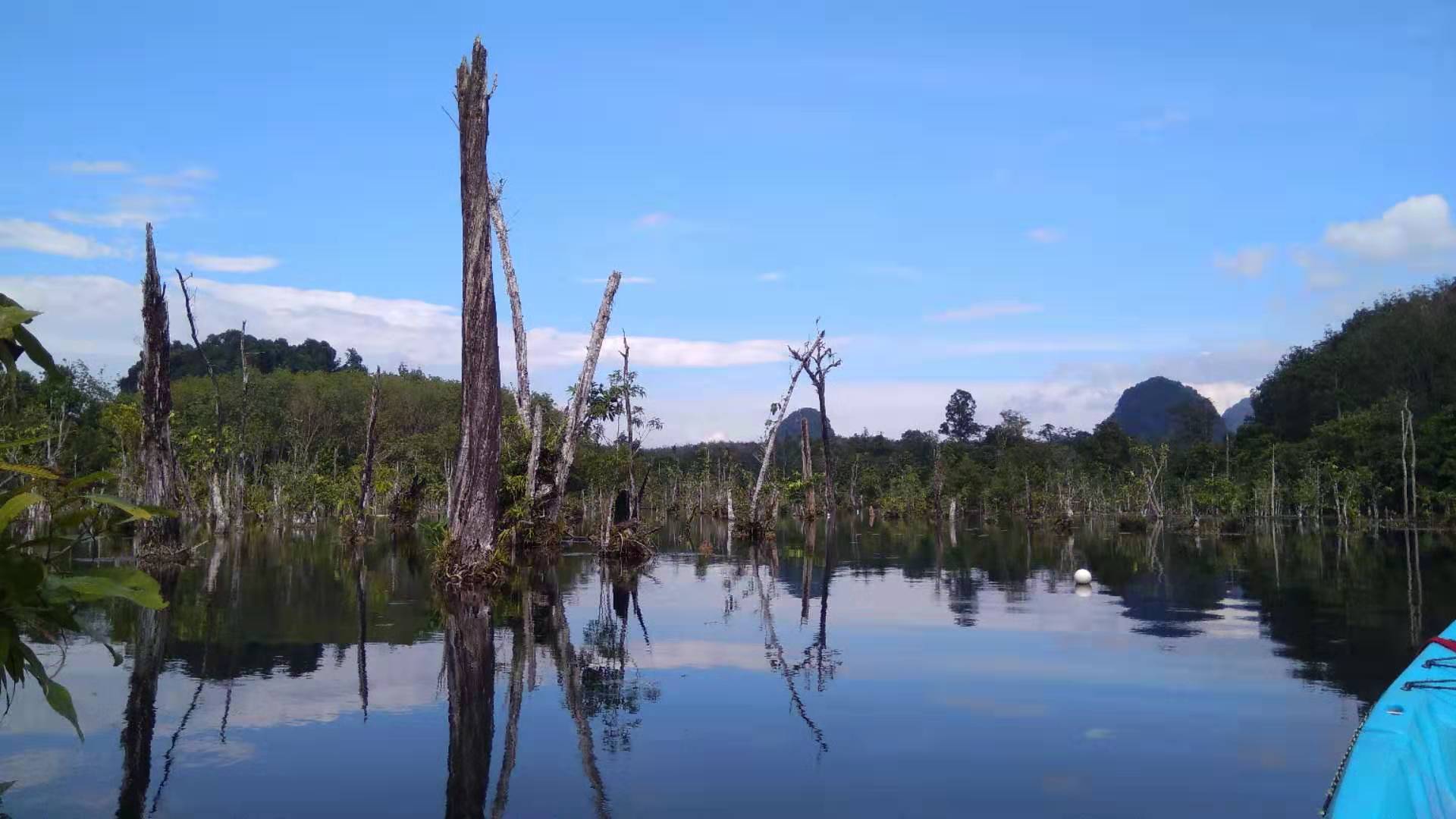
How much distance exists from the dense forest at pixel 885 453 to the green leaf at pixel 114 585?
660 inches

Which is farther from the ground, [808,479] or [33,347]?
[808,479]

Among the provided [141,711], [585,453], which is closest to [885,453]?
[585,453]

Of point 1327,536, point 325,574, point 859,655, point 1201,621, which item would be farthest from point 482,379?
point 1327,536

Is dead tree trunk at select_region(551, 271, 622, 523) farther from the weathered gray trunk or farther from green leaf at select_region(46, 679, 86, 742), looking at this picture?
→ green leaf at select_region(46, 679, 86, 742)

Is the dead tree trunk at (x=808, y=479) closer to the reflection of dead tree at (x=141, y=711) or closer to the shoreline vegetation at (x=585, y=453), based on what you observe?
the shoreline vegetation at (x=585, y=453)

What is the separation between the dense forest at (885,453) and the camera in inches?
1162

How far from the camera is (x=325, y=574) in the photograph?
16.0 meters

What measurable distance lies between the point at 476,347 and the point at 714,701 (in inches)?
340

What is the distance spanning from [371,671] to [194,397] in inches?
1848

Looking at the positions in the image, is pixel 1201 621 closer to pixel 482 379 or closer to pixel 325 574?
pixel 482 379

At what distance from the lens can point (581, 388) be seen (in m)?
19.3

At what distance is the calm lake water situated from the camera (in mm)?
5266

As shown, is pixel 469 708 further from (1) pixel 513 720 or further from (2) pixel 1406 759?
(2) pixel 1406 759

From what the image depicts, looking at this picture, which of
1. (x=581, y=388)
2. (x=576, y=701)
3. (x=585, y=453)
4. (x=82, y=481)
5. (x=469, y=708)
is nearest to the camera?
(x=82, y=481)
